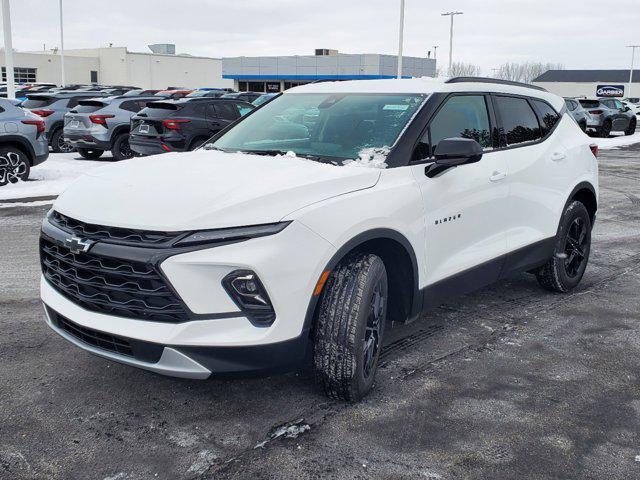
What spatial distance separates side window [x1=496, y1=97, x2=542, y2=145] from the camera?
5.12 metres

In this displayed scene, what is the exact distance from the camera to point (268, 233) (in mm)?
3207

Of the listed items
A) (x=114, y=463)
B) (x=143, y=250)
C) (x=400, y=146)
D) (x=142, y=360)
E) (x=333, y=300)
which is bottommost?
(x=114, y=463)

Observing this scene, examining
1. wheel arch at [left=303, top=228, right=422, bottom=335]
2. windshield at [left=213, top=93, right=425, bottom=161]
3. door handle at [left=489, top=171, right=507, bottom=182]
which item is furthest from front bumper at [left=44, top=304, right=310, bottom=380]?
door handle at [left=489, top=171, right=507, bottom=182]

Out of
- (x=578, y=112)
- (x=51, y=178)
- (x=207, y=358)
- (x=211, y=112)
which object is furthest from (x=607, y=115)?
(x=207, y=358)

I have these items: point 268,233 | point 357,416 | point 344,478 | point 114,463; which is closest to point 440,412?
point 357,416

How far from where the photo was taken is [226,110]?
14.5 meters

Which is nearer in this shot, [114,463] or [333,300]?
[114,463]

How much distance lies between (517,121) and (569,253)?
1.40 m

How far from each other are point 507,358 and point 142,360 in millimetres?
2417

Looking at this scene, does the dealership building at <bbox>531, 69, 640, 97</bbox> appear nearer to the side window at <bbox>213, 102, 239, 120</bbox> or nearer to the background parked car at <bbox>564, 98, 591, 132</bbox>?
the background parked car at <bbox>564, 98, 591, 132</bbox>

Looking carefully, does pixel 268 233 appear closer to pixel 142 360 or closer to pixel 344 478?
pixel 142 360

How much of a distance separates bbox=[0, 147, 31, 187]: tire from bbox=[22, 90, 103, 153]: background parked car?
6.04 metres

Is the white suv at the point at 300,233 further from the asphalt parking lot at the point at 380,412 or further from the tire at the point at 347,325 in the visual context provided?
the asphalt parking lot at the point at 380,412

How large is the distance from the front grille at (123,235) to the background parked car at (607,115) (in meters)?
28.3
